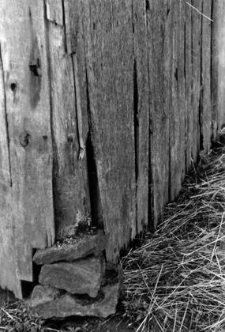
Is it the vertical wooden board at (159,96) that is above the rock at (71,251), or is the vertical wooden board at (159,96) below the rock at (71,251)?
above

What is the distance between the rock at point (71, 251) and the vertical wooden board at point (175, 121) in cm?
111

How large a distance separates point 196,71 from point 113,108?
1450 mm

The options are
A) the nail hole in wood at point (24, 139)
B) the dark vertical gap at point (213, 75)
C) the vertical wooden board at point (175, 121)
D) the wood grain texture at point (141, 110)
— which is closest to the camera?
the nail hole in wood at point (24, 139)

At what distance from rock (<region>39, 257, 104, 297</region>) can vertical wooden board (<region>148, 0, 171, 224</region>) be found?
2.75ft

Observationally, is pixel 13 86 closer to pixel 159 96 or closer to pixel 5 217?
pixel 5 217

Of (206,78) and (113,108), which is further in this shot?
(206,78)

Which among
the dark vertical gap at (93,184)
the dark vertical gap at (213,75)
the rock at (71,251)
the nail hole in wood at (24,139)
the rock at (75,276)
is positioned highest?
the dark vertical gap at (213,75)

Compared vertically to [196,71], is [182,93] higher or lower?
lower

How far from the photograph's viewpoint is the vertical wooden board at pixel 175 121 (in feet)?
11.3

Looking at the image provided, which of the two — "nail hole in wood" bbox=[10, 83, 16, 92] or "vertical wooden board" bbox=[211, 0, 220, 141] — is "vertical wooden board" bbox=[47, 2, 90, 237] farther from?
"vertical wooden board" bbox=[211, 0, 220, 141]

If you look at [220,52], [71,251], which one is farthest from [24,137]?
[220,52]

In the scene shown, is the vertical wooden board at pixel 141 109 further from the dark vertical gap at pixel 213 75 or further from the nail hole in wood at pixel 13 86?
the dark vertical gap at pixel 213 75

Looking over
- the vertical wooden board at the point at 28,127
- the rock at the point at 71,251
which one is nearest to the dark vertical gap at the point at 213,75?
the rock at the point at 71,251

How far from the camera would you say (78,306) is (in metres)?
2.67
